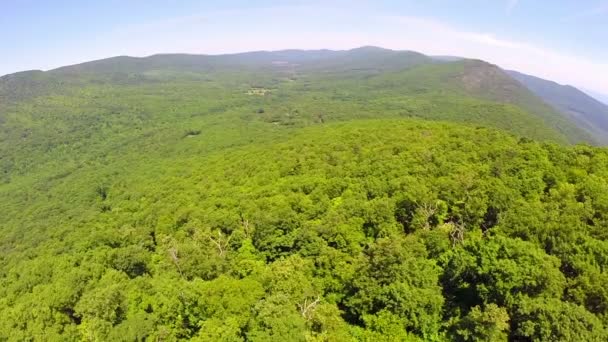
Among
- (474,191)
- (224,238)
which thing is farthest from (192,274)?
(474,191)

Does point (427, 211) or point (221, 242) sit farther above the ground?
point (427, 211)

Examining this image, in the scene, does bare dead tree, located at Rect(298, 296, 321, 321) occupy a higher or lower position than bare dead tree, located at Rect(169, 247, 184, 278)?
higher

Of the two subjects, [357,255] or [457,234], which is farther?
[357,255]

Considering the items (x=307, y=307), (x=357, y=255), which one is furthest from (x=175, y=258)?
(x=307, y=307)

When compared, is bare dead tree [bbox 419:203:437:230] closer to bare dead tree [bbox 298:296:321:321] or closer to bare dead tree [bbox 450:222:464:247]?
bare dead tree [bbox 450:222:464:247]

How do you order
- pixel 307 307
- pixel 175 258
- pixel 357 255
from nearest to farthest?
pixel 307 307 → pixel 357 255 → pixel 175 258

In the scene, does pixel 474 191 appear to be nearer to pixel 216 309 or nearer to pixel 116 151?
pixel 216 309

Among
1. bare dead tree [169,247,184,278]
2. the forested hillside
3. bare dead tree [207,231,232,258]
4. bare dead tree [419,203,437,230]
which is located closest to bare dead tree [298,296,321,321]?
the forested hillside

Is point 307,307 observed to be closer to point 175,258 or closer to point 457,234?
point 457,234

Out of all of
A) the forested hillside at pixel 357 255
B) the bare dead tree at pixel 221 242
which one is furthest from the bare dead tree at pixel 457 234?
the bare dead tree at pixel 221 242
